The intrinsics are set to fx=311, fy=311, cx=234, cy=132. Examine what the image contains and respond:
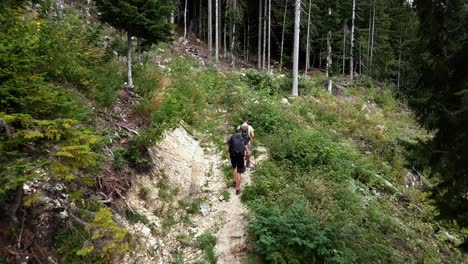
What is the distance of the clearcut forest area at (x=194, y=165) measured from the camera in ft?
14.1

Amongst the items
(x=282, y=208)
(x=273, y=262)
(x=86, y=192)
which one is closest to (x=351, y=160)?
(x=282, y=208)

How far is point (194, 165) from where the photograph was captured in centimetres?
940

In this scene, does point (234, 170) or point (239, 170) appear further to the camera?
point (234, 170)

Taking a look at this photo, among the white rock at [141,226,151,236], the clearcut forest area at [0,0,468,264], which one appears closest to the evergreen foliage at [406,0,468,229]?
the clearcut forest area at [0,0,468,264]

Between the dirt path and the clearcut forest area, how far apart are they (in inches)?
1.4

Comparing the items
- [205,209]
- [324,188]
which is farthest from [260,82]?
[205,209]

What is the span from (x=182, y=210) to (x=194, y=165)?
2.21 meters

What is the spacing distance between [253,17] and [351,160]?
31387 millimetres

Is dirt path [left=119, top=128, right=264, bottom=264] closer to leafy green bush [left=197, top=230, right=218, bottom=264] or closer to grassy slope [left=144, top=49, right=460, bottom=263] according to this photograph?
leafy green bush [left=197, top=230, right=218, bottom=264]

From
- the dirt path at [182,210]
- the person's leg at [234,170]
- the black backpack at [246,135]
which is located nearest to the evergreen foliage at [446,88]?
the dirt path at [182,210]

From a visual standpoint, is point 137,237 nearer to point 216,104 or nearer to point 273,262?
point 273,262

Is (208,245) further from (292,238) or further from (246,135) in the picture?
(246,135)

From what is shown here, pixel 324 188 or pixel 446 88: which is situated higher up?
pixel 446 88

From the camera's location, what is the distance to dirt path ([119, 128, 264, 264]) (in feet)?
20.0
